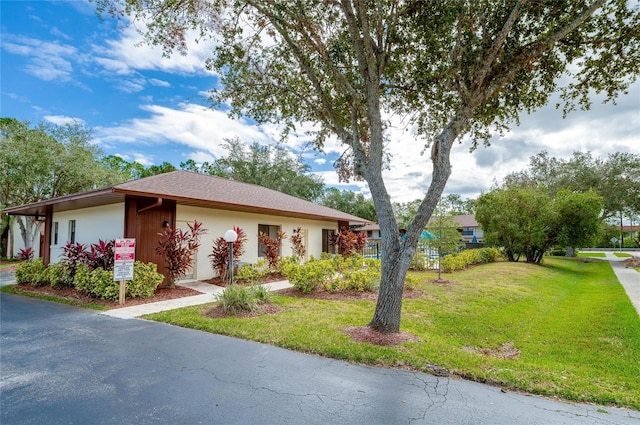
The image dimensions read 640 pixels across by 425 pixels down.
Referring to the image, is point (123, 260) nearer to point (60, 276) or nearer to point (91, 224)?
point (60, 276)

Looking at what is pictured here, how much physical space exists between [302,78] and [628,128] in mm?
16726

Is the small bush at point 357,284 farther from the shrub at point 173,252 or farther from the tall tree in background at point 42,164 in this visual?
the tall tree in background at point 42,164

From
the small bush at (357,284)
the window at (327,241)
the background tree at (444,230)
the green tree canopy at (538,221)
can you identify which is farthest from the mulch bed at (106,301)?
the green tree canopy at (538,221)

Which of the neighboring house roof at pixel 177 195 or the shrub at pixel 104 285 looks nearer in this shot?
the shrub at pixel 104 285

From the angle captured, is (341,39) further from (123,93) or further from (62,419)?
(123,93)

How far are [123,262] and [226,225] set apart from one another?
444cm

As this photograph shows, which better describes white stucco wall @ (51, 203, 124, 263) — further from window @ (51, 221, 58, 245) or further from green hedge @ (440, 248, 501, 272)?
green hedge @ (440, 248, 501, 272)

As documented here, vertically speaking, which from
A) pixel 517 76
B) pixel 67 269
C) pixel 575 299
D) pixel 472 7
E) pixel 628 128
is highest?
pixel 628 128

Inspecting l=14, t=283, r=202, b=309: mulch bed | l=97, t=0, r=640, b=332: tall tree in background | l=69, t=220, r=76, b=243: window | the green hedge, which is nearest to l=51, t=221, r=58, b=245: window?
l=69, t=220, r=76, b=243: window

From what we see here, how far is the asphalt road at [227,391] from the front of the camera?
2.93m

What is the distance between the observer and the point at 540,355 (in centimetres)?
509

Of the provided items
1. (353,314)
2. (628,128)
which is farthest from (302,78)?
(628,128)

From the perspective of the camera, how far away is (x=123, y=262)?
770cm

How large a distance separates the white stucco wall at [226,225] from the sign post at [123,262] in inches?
102
